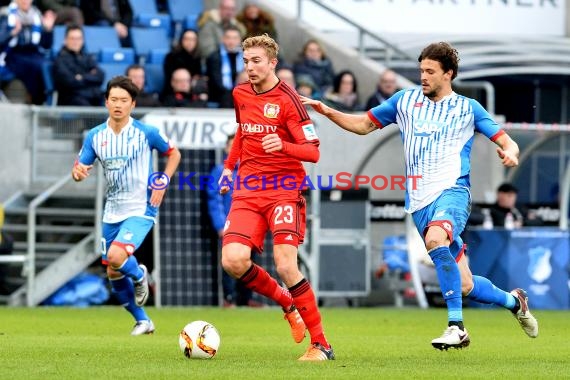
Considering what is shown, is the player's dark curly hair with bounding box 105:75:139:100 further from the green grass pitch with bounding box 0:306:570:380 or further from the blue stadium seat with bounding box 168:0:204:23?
the blue stadium seat with bounding box 168:0:204:23

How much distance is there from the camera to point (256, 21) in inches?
867

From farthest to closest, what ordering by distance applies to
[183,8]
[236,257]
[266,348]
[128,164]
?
[183,8]
[128,164]
[266,348]
[236,257]

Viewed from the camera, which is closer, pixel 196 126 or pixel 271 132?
pixel 271 132

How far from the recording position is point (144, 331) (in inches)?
530

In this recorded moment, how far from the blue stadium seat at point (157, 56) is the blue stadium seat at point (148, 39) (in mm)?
181

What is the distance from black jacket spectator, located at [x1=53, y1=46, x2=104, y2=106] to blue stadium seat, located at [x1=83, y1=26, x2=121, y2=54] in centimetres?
161

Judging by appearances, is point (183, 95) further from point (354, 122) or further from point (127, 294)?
point (354, 122)

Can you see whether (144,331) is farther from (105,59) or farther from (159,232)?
(105,59)

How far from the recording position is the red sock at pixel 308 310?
1037 centimetres

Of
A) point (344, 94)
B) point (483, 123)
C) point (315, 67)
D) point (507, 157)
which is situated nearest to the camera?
point (507, 157)

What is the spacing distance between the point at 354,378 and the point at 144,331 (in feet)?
15.9

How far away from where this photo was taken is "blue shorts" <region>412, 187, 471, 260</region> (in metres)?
10.8

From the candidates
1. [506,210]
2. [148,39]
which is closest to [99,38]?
[148,39]

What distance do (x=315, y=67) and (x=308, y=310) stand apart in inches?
455
